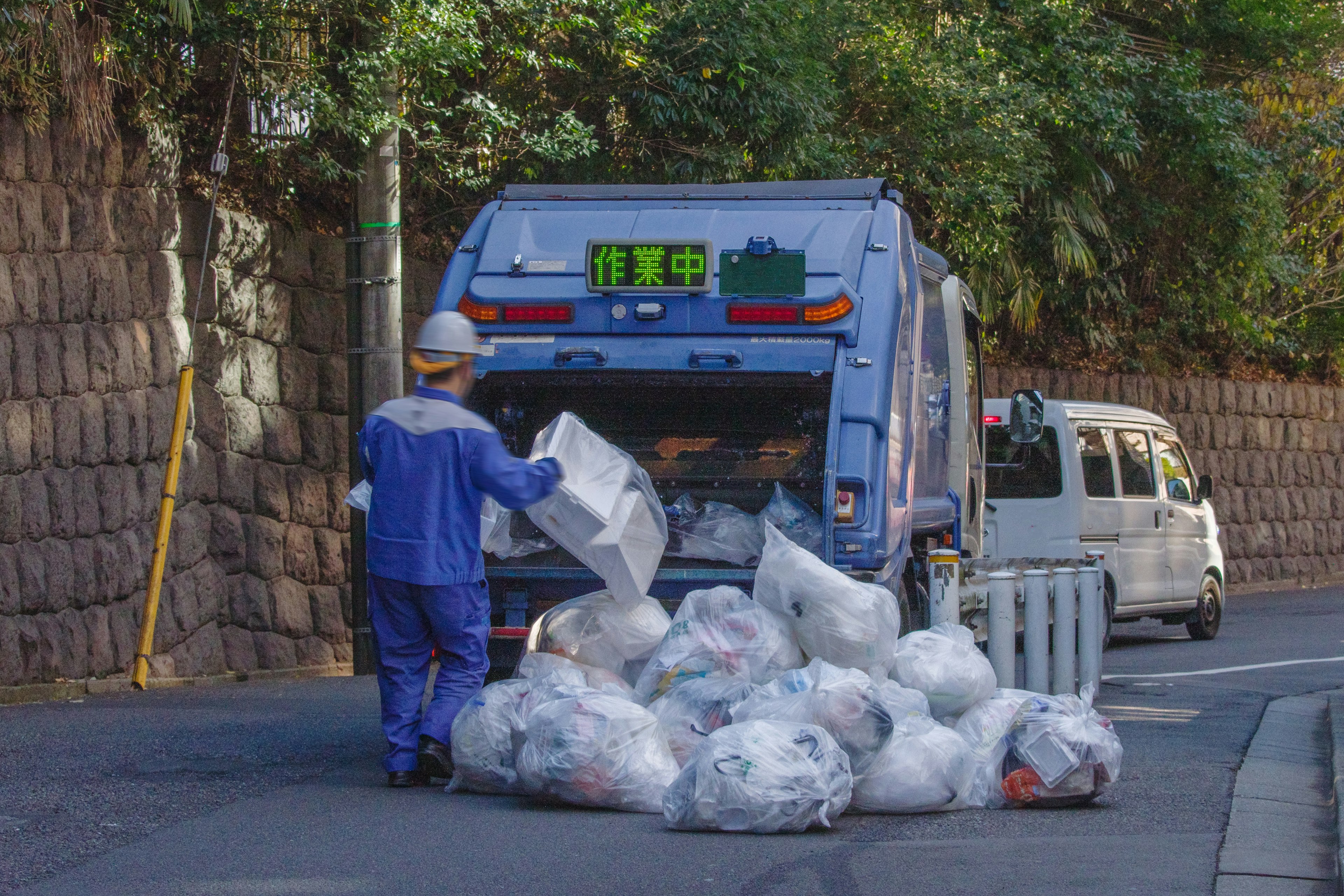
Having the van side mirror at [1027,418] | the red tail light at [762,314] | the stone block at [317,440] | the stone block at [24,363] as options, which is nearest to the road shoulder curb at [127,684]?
the stone block at [317,440]

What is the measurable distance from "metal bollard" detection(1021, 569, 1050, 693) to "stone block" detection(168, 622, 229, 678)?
5249 mm

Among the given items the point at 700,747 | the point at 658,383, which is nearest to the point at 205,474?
the point at 658,383

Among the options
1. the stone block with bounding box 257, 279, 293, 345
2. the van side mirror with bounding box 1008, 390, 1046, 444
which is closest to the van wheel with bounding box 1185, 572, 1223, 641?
the van side mirror with bounding box 1008, 390, 1046, 444

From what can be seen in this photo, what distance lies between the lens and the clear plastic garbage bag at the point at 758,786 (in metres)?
5.13

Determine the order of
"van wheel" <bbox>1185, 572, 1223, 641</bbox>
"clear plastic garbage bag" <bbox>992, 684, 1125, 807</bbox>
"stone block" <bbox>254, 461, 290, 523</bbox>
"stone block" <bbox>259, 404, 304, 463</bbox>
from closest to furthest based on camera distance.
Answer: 1. "clear plastic garbage bag" <bbox>992, 684, 1125, 807</bbox>
2. "stone block" <bbox>254, 461, 290, 523</bbox>
3. "stone block" <bbox>259, 404, 304, 463</bbox>
4. "van wheel" <bbox>1185, 572, 1223, 641</bbox>

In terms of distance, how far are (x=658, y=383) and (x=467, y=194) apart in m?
6.24

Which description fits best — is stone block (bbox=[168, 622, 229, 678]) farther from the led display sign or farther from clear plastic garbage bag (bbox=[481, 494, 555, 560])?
the led display sign

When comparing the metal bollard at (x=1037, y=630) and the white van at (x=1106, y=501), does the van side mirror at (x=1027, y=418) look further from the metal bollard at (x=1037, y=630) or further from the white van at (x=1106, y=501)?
the metal bollard at (x=1037, y=630)

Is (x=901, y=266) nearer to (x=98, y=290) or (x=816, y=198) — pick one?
(x=816, y=198)

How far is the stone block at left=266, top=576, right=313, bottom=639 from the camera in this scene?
10828mm

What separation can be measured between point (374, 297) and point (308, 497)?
5.28 ft

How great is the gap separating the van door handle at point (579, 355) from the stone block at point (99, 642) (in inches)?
150

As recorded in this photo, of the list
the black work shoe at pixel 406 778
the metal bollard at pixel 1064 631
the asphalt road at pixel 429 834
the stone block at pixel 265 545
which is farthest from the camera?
the stone block at pixel 265 545

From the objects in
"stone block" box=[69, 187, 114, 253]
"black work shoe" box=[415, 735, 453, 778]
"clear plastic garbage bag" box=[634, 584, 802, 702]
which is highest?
"stone block" box=[69, 187, 114, 253]
